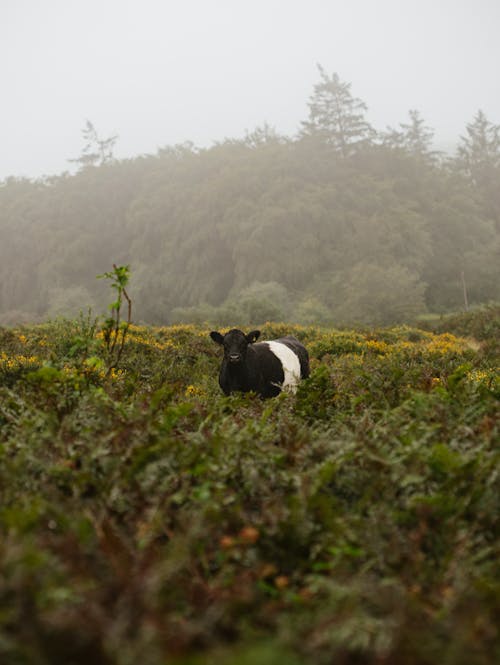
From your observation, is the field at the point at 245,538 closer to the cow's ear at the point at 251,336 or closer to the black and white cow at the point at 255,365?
the black and white cow at the point at 255,365

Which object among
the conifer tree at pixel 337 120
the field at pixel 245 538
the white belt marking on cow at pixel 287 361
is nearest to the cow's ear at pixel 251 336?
the white belt marking on cow at pixel 287 361

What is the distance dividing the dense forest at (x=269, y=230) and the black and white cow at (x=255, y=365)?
72.9 feet

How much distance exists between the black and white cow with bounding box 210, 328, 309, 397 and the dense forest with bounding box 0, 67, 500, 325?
72.9ft

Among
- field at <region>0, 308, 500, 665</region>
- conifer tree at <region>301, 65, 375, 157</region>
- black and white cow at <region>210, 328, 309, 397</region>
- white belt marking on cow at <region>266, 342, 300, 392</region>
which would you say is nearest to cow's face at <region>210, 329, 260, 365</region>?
black and white cow at <region>210, 328, 309, 397</region>

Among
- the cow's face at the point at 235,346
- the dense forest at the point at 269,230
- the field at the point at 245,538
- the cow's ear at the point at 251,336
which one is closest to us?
the field at the point at 245,538

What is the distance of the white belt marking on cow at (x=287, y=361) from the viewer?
873 cm

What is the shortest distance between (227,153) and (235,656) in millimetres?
61095

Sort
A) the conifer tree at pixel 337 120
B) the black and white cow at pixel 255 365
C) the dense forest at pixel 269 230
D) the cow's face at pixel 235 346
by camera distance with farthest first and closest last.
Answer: the conifer tree at pixel 337 120
the dense forest at pixel 269 230
the black and white cow at pixel 255 365
the cow's face at pixel 235 346

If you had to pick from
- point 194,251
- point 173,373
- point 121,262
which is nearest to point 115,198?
point 121,262

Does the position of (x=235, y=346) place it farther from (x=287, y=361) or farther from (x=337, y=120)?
(x=337, y=120)

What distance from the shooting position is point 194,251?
4741 cm

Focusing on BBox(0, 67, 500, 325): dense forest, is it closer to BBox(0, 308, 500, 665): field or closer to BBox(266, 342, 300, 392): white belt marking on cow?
BBox(266, 342, 300, 392): white belt marking on cow

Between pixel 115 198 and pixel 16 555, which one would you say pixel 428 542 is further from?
pixel 115 198

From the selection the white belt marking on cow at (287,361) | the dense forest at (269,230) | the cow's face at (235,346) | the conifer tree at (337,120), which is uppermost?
the conifer tree at (337,120)
